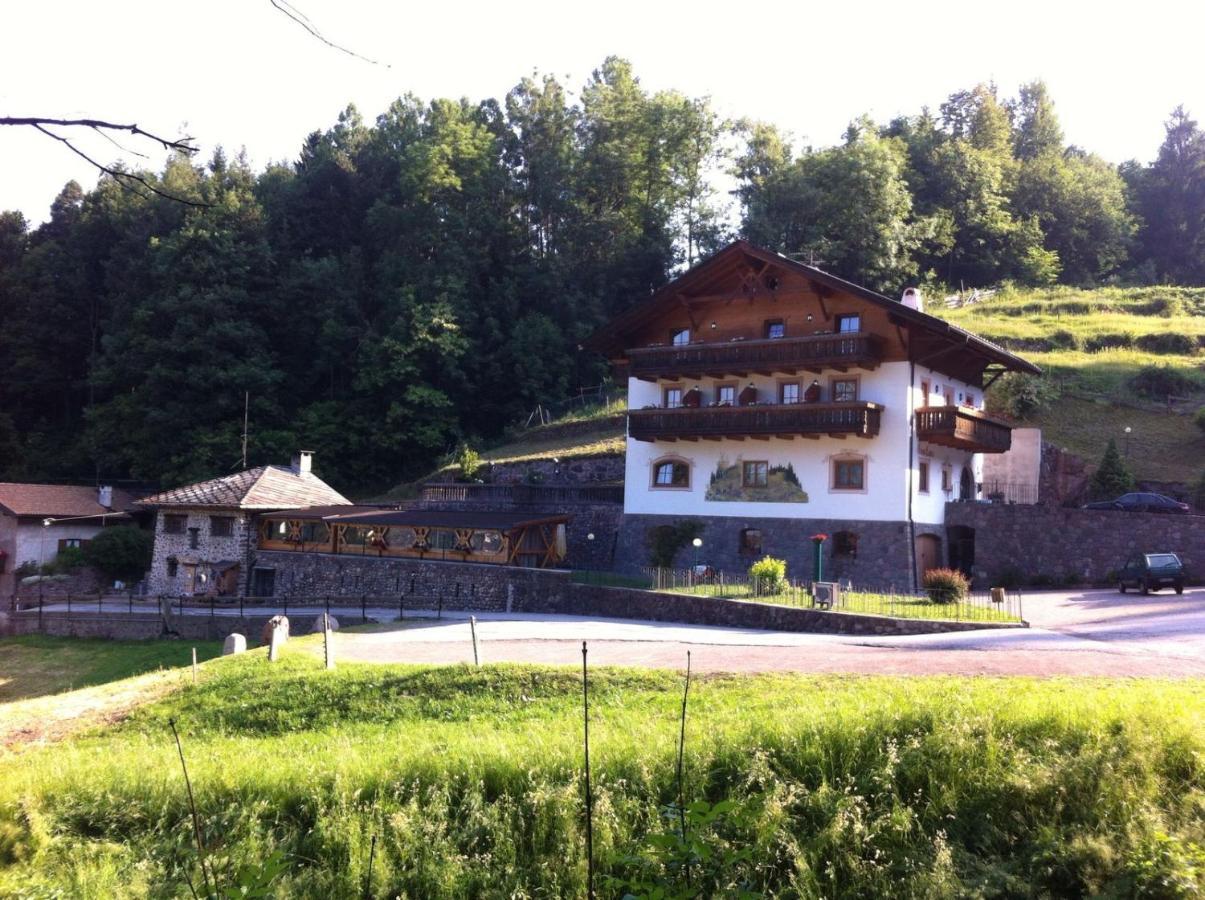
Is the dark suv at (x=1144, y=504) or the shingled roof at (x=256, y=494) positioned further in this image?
the shingled roof at (x=256, y=494)

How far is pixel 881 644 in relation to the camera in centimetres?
2069

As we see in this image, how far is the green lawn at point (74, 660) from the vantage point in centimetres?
2855

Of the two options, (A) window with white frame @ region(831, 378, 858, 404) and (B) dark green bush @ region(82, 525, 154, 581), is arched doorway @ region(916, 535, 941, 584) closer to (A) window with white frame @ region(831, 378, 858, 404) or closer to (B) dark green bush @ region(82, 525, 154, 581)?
(A) window with white frame @ region(831, 378, 858, 404)

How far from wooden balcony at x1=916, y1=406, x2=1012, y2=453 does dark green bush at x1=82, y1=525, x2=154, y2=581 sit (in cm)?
3639

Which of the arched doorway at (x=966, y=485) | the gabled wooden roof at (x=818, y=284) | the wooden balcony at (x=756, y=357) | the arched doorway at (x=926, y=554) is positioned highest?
the gabled wooden roof at (x=818, y=284)

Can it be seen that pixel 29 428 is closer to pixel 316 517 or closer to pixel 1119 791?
pixel 316 517

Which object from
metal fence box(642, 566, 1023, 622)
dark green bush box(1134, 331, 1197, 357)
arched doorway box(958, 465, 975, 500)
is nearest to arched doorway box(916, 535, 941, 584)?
metal fence box(642, 566, 1023, 622)

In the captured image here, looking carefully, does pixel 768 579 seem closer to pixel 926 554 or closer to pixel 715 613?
pixel 715 613

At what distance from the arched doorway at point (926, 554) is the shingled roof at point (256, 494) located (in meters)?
26.0

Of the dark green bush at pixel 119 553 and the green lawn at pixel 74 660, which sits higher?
the dark green bush at pixel 119 553

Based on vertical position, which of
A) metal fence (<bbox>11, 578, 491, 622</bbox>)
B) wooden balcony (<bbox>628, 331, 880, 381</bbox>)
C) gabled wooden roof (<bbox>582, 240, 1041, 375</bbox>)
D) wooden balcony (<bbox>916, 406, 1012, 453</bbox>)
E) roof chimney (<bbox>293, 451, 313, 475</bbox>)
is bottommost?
metal fence (<bbox>11, 578, 491, 622</bbox>)

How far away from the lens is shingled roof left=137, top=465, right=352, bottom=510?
4231 centimetres

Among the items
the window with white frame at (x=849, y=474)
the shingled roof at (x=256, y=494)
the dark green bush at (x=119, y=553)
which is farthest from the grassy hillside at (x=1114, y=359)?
the dark green bush at (x=119, y=553)

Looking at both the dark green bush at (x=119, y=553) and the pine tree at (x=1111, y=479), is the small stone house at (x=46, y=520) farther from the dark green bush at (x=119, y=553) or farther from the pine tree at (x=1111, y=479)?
the pine tree at (x=1111, y=479)
